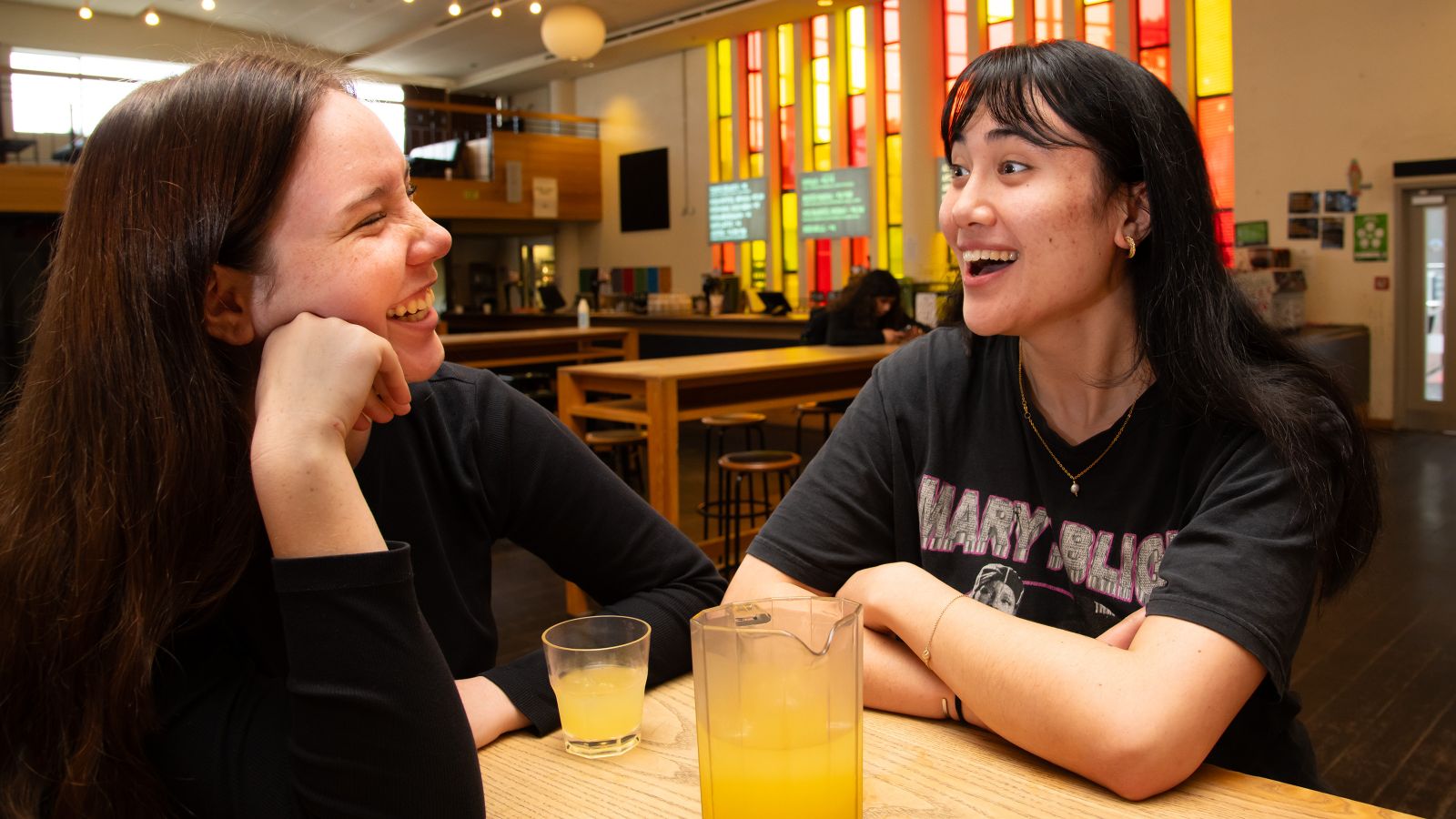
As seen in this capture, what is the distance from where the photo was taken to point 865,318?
6320 mm

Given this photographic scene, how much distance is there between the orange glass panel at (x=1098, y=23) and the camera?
29.4ft

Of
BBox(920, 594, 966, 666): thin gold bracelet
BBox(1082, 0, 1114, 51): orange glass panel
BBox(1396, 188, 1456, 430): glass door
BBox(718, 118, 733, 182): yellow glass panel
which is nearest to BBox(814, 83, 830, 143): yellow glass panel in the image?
BBox(718, 118, 733, 182): yellow glass panel

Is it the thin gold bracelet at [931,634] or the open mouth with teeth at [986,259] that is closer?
the thin gold bracelet at [931,634]

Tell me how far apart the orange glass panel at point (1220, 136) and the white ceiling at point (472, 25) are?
13.0 feet

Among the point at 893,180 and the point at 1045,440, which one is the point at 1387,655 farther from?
the point at 893,180

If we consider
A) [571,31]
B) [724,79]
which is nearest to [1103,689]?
[571,31]

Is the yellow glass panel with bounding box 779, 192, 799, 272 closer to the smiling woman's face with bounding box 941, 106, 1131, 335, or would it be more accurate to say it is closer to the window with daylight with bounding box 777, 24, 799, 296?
the window with daylight with bounding box 777, 24, 799, 296

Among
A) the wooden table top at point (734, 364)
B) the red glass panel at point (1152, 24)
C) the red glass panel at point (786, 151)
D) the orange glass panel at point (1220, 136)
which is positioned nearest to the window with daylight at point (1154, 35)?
the red glass panel at point (1152, 24)

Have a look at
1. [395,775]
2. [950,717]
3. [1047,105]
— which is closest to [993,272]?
[1047,105]

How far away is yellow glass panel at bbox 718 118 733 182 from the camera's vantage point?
12.5m

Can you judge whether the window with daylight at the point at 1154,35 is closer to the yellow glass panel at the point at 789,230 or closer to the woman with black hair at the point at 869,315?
the woman with black hair at the point at 869,315

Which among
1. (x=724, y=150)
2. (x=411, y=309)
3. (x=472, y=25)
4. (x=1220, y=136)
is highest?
(x=472, y=25)

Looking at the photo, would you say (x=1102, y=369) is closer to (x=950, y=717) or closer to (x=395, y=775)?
(x=950, y=717)

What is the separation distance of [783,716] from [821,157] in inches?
445
